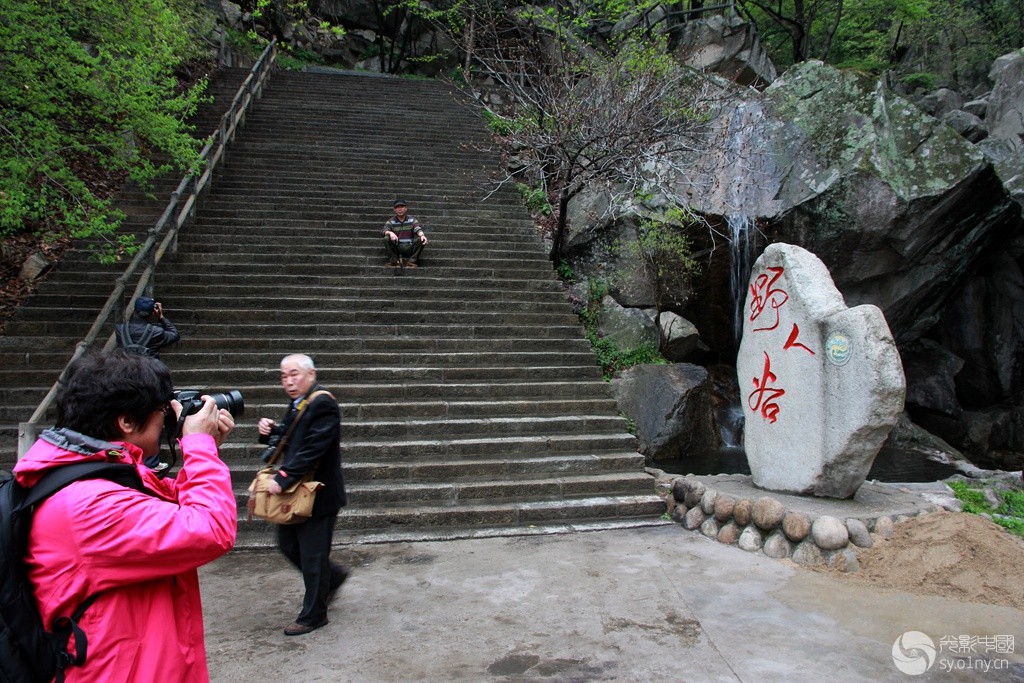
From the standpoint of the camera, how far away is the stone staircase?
605 centimetres

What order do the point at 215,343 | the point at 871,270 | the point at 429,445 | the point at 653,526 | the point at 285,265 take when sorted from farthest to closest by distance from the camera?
the point at 871,270
the point at 285,265
the point at 215,343
the point at 429,445
the point at 653,526

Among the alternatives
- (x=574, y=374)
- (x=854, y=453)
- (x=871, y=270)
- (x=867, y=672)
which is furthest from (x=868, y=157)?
(x=867, y=672)

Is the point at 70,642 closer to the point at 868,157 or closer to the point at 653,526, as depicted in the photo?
the point at 653,526

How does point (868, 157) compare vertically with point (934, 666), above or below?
above

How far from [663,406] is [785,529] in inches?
180

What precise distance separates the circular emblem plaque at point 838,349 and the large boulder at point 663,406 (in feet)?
14.2

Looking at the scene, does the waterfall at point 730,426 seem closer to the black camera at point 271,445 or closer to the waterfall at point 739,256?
the waterfall at point 739,256

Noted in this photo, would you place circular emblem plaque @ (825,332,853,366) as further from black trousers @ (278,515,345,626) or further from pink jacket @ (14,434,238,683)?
pink jacket @ (14,434,238,683)

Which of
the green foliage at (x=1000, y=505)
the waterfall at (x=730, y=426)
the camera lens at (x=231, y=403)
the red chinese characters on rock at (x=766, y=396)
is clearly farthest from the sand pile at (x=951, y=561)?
the waterfall at (x=730, y=426)

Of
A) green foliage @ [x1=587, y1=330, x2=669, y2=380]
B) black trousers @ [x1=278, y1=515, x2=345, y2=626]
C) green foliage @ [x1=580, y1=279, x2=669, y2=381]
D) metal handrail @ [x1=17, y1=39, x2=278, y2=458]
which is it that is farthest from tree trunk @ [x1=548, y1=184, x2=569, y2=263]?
black trousers @ [x1=278, y1=515, x2=345, y2=626]

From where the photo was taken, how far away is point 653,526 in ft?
19.0

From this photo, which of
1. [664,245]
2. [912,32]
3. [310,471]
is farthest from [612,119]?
[912,32]

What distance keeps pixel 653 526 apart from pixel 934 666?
2.57 metres

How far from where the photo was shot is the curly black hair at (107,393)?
5.37 ft
